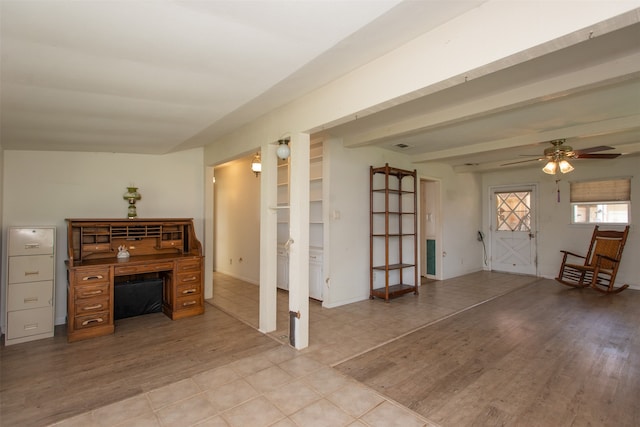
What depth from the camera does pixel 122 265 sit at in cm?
351

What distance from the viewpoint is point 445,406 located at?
2.12 m

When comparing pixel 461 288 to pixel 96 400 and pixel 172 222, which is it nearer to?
pixel 172 222

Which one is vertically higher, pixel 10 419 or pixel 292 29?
pixel 292 29

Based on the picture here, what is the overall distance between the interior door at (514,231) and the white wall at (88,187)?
21.8ft

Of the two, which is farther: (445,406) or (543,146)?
(543,146)

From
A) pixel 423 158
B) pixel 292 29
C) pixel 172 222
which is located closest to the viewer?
pixel 292 29

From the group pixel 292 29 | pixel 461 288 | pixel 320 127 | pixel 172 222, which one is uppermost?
pixel 292 29

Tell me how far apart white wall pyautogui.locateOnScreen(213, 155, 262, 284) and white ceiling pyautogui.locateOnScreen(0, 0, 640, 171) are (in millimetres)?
2374

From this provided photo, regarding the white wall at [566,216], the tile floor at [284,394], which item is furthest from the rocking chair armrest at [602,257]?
the tile floor at [284,394]

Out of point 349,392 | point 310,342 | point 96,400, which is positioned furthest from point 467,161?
point 96,400

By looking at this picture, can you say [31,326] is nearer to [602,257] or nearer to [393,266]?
[393,266]

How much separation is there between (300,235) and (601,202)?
6355mm

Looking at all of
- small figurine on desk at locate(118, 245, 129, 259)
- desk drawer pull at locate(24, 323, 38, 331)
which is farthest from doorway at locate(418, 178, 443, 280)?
desk drawer pull at locate(24, 323, 38, 331)

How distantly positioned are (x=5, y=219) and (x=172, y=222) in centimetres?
170
